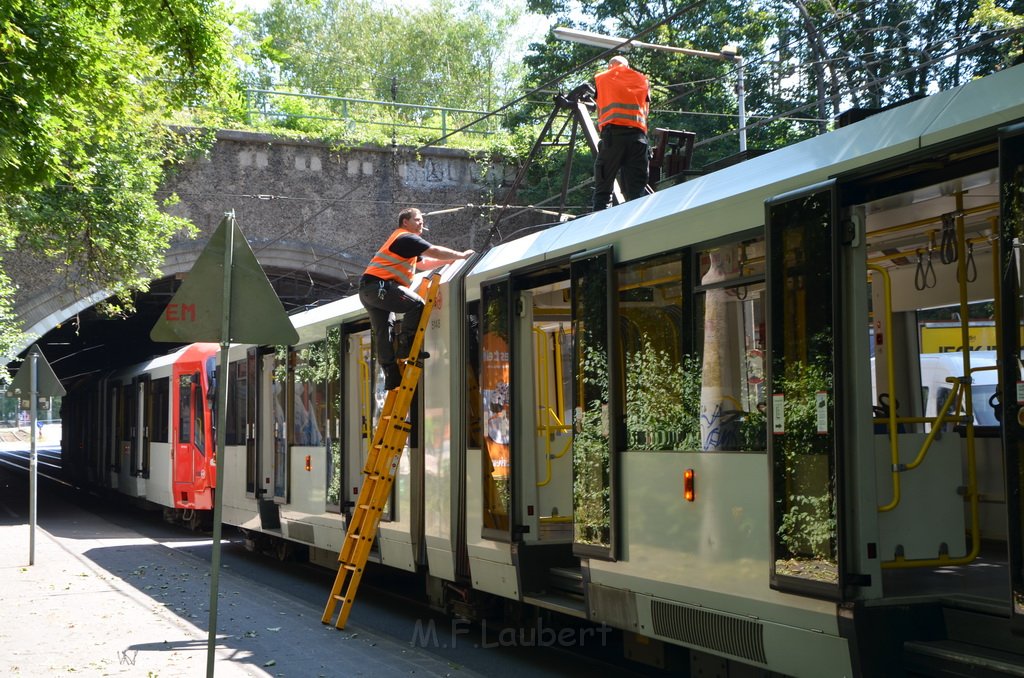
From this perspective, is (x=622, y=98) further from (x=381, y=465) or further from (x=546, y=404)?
(x=381, y=465)

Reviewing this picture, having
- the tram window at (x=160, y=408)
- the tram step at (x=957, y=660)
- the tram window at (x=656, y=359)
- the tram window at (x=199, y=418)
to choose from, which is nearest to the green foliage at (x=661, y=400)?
the tram window at (x=656, y=359)

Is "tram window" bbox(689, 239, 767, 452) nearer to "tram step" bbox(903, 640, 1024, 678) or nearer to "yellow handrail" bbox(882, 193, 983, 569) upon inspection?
"yellow handrail" bbox(882, 193, 983, 569)

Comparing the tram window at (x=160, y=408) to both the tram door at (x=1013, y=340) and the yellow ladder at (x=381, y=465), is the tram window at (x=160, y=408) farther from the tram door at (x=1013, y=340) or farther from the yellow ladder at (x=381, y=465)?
the tram door at (x=1013, y=340)

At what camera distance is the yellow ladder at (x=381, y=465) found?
1007 cm

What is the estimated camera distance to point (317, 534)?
1283 cm

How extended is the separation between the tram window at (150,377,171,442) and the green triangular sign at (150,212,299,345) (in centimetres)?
1531

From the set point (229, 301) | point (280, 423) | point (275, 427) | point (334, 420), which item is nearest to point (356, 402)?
point (334, 420)

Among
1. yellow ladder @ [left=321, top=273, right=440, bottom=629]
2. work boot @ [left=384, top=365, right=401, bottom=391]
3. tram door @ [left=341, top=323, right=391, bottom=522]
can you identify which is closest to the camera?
yellow ladder @ [left=321, top=273, right=440, bottom=629]

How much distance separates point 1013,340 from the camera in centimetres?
460

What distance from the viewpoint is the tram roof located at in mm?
5031

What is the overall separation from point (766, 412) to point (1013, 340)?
1.53 m

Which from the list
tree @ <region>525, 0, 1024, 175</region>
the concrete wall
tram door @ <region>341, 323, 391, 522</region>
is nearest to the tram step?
tram door @ <region>341, 323, 391, 522</region>

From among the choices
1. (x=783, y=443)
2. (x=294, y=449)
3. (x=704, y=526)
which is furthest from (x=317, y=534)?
(x=783, y=443)

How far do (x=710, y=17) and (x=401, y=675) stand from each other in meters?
26.7
